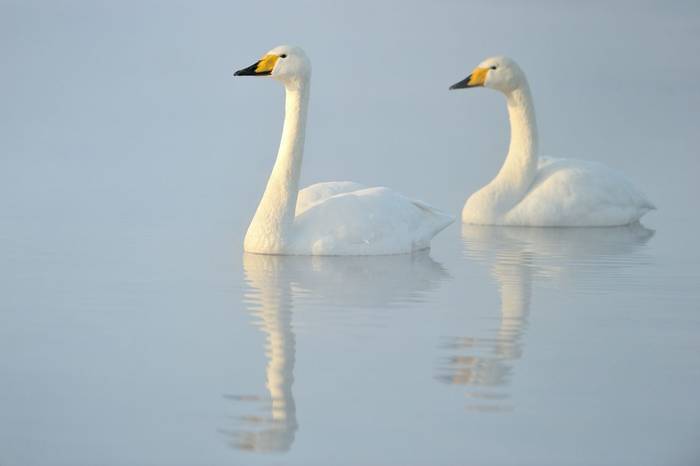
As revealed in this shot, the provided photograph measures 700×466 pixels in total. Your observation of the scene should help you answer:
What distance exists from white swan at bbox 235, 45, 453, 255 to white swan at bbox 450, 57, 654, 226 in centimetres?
316

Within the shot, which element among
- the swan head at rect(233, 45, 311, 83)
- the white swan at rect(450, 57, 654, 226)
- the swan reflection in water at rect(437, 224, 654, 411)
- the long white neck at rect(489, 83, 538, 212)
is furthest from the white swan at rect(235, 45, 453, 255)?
the long white neck at rect(489, 83, 538, 212)

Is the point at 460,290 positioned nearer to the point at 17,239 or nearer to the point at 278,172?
the point at 278,172

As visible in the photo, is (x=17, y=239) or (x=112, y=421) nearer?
(x=112, y=421)

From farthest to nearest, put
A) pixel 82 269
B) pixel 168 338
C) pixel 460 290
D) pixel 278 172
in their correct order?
pixel 278 172
pixel 82 269
pixel 460 290
pixel 168 338

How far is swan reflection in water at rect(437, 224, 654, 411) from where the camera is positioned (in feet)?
23.1

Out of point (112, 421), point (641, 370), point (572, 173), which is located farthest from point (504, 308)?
point (572, 173)

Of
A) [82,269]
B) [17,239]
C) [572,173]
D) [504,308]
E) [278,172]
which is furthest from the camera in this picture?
[572,173]

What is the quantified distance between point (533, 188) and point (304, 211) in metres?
4.25

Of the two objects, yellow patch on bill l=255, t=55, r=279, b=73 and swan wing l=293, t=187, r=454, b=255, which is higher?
yellow patch on bill l=255, t=55, r=279, b=73

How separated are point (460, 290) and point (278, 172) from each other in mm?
2473

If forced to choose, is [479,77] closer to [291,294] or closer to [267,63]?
[267,63]

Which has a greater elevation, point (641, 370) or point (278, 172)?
point (278, 172)

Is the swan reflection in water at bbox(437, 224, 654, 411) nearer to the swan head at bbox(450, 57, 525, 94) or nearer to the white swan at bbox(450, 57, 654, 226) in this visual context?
the white swan at bbox(450, 57, 654, 226)

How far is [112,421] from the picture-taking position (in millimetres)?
6137
